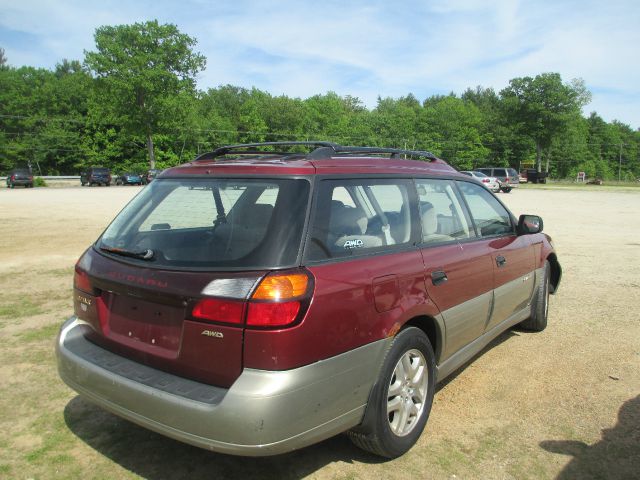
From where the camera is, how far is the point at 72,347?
118 inches

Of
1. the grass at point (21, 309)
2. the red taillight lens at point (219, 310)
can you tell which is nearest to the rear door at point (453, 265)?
the red taillight lens at point (219, 310)

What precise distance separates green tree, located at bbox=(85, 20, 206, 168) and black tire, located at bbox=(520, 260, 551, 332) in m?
60.2

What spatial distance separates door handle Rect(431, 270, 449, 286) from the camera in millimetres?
3170

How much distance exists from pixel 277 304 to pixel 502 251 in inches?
98.7

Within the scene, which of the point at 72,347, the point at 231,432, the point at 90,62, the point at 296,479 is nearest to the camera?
the point at 231,432

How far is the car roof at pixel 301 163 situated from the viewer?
2.75 metres

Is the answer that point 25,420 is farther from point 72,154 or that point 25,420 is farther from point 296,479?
point 72,154

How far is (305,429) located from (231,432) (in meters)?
0.34

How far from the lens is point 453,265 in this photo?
134 inches

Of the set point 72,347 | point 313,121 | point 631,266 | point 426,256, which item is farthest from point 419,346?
point 313,121

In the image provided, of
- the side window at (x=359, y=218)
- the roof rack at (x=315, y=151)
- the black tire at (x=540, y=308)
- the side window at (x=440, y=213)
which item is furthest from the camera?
the black tire at (x=540, y=308)

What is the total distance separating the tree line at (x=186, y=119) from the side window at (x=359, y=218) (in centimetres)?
6117

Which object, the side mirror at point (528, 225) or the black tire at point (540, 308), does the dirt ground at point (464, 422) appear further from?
the side mirror at point (528, 225)

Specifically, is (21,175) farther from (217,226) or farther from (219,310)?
(219,310)
